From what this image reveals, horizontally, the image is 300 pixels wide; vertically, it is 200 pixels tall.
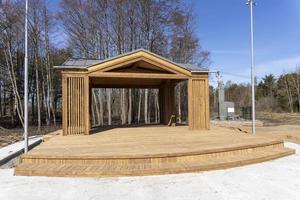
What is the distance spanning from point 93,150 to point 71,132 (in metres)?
3.43

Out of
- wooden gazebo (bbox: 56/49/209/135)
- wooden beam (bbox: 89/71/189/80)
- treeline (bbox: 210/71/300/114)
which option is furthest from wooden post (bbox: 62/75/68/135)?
treeline (bbox: 210/71/300/114)

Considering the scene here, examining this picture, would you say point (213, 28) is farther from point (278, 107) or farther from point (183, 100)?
point (278, 107)

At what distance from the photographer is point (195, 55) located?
2181 cm

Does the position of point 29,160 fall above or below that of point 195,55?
below

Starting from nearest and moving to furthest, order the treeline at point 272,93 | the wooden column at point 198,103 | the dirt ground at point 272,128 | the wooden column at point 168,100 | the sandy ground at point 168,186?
the sandy ground at point 168,186
the wooden column at point 198,103
the dirt ground at point 272,128
the wooden column at point 168,100
the treeline at point 272,93

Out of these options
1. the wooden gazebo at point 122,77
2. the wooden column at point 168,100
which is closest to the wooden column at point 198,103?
the wooden gazebo at point 122,77

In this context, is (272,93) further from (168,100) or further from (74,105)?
(74,105)

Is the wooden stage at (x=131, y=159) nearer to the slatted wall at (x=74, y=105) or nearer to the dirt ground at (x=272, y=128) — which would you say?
the slatted wall at (x=74, y=105)

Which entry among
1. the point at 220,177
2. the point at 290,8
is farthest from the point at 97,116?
the point at 220,177

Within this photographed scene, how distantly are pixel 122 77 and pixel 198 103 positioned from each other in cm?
295

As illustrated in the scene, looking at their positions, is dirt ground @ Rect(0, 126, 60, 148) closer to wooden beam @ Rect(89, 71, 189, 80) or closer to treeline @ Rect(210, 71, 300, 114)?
wooden beam @ Rect(89, 71, 189, 80)

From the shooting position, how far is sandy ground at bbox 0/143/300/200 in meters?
4.25

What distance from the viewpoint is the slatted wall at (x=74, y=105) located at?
9414 mm

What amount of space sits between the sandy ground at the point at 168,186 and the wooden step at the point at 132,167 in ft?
0.48
